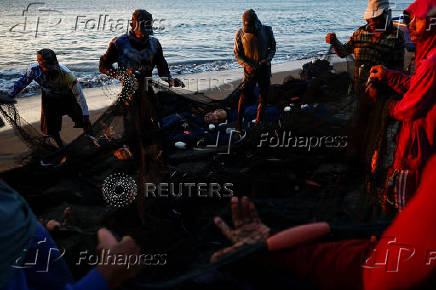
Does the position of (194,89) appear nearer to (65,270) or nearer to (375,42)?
(375,42)

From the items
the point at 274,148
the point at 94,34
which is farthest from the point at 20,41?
the point at 274,148

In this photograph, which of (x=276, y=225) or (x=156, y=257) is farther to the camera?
(x=156, y=257)

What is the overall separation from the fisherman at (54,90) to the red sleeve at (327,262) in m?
3.90

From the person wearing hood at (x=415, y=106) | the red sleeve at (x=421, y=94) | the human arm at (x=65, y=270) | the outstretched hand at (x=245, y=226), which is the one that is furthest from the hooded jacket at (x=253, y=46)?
the human arm at (x=65, y=270)

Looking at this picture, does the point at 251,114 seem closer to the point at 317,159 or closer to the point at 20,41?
the point at 317,159

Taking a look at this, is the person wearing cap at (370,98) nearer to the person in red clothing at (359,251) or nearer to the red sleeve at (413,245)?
the person in red clothing at (359,251)

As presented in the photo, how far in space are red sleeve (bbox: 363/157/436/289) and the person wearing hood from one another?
1345 mm

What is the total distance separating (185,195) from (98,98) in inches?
256

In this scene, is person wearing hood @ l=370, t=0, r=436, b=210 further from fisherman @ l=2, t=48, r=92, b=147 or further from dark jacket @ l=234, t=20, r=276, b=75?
fisherman @ l=2, t=48, r=92, b=147

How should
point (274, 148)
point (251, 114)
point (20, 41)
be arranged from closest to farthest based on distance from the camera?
1. point (274, 148)
2. point (251, 114)
3. point (20, 41)

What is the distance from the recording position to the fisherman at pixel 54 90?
4586 mm

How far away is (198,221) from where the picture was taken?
2.90m

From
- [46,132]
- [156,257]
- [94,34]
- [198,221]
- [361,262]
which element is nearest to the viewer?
[361,262]

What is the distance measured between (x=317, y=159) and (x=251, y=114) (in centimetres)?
248
